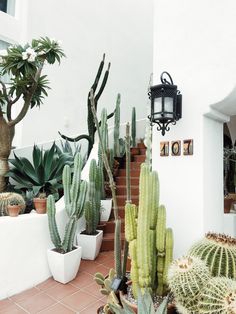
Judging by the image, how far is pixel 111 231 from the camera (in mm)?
4148

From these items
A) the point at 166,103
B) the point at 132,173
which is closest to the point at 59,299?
the point at 166,103

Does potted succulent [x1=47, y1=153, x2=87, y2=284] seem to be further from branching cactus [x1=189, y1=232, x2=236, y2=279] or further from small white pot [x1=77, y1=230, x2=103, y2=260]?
branching cactus [x1=189, y1=232, x2=236, y2=279]

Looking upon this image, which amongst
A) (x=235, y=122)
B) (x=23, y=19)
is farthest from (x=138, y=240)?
(x=23, y=19)

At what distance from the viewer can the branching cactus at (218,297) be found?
1413 mm

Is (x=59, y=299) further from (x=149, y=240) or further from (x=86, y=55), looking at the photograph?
(x=86, y=55)

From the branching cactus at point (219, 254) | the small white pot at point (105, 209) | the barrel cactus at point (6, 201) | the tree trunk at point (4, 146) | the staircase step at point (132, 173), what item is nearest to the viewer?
the branching cactus at point (219, 254)

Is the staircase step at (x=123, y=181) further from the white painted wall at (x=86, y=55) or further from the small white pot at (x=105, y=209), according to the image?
the white painted wall at (x=86, y=55)

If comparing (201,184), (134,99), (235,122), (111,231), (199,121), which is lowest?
(111,231)

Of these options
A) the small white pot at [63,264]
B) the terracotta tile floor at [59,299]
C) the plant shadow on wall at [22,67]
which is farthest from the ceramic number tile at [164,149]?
the plant shadow on wall at [22,67]

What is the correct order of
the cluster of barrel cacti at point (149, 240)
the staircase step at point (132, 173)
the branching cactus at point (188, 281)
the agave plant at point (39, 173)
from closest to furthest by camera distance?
the branching cactus at point (188, 281)
the cluster of barrel cacti at point (149, 240)
the agave plant at point (39, 173)
the staircase step at point (132, 173)

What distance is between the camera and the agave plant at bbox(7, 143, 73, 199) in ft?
12.9

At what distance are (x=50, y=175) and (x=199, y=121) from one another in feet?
8.35

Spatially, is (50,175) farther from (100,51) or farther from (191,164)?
(100,51)

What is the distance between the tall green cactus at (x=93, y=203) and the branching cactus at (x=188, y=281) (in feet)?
6.50
